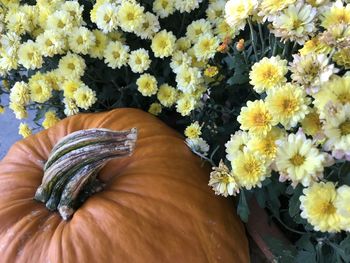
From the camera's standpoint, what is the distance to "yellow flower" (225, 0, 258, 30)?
0.77 m

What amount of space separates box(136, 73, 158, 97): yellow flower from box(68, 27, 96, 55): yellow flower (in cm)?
12

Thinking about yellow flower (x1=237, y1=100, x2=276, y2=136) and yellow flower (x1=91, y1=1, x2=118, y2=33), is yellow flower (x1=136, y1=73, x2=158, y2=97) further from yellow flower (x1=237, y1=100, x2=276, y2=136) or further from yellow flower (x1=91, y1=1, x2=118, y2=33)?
yellow flower (x1=237, y1=100, x2=276, y2=136)

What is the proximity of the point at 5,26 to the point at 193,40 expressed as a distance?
436 millimetres

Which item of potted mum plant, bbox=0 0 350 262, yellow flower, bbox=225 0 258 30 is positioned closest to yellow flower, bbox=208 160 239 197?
potted mum plant, bbox=0 0 350 262

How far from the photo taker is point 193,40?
3.48 ft

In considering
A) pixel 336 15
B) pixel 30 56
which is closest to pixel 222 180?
pixel 336 15

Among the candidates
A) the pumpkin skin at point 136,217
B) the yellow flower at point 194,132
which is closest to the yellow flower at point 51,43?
the pumpkin skin at point 136,217

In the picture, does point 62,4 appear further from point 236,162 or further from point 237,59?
point 236,162

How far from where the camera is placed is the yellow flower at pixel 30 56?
1065 mm

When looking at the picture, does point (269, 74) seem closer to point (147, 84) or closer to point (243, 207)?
point (243, 207)

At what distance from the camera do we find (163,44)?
104 centimetres

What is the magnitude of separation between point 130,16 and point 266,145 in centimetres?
43

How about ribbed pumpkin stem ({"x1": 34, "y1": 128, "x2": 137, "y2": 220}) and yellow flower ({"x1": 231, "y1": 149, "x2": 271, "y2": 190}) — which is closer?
yellow flower ({"x1": 231, "y1": 149, "x2": 271, "y2": 190})

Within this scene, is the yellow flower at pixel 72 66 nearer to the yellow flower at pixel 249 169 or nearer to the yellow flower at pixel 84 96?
the yellow flower at pixel 84 96
